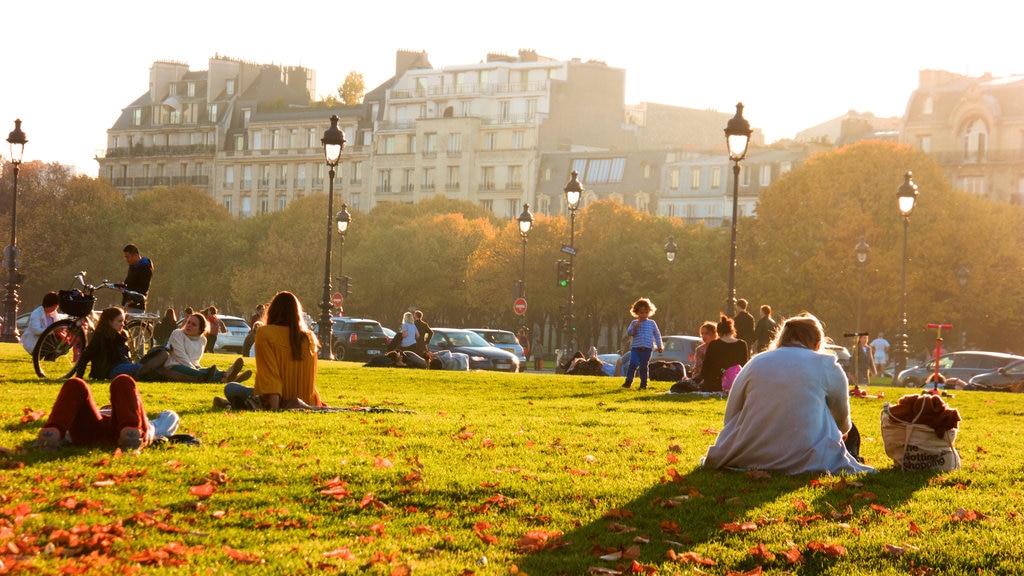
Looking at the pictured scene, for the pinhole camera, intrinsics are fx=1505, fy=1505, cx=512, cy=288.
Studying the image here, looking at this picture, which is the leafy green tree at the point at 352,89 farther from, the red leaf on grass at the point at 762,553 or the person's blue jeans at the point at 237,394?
Answer: the red leaf on grass at the point at 762,553

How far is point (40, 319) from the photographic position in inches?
942

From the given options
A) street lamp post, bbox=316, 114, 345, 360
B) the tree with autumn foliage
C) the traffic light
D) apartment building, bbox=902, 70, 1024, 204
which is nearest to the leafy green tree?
apartment building, bbox=902, 70, 1024, 204

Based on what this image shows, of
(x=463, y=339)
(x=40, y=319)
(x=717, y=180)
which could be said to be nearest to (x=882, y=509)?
(x=40, y=319)

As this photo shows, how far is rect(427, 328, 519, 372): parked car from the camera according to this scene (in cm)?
3956

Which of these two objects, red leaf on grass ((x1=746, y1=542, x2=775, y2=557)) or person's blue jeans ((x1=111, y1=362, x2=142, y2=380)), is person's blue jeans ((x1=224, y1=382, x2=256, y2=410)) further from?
red leaf on grass ((x1=746, y1=542, x2=775, y2=557))

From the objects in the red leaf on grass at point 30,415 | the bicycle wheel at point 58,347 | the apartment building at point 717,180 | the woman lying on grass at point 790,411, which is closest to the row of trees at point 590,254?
the apartment building at point 717,180

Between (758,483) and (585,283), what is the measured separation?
2618 inches

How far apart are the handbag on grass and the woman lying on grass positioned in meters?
0.50

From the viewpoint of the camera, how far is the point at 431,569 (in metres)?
7.02

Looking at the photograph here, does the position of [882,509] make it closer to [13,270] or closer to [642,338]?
[642,338]

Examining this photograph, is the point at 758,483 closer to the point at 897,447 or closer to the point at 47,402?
the point at 897,447

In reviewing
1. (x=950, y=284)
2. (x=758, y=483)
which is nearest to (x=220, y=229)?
(x=950, y=284)

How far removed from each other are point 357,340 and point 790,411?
117 feet

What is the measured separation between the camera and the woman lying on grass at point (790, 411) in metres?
10.5
